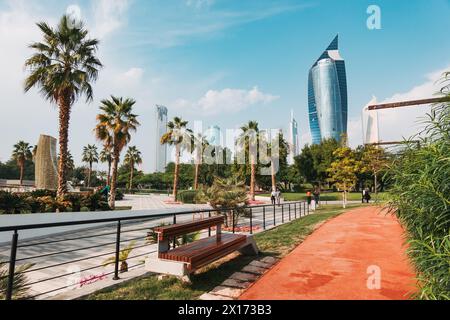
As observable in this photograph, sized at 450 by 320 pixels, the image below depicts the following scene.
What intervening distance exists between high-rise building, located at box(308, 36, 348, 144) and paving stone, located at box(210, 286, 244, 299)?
171460 millimetres

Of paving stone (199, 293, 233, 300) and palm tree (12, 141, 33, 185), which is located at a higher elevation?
palm tree (12, 141, 33, 185)

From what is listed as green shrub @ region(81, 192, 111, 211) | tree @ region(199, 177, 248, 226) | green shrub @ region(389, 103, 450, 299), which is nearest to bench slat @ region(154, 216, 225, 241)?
green shrub @ region(389, 103, 450, 299)

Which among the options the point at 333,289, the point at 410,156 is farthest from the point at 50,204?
the point at 410,156

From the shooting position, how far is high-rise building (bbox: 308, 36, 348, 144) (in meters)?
166

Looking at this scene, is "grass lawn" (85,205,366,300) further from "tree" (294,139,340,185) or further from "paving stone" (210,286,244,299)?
"tree" (294,139,340,185)

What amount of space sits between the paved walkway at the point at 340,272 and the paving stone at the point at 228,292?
0.29ft

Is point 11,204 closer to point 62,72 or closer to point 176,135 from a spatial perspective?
point 62,72

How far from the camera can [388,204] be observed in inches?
148

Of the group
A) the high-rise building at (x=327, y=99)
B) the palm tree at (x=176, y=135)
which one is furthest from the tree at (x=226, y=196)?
the high-rise building at (x=327, y=99)

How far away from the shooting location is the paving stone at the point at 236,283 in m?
4.12

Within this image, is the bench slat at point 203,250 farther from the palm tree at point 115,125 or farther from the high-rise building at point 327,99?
the high-rise building at point 327,99

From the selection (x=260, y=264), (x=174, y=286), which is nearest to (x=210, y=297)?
(x=174, y=286)
